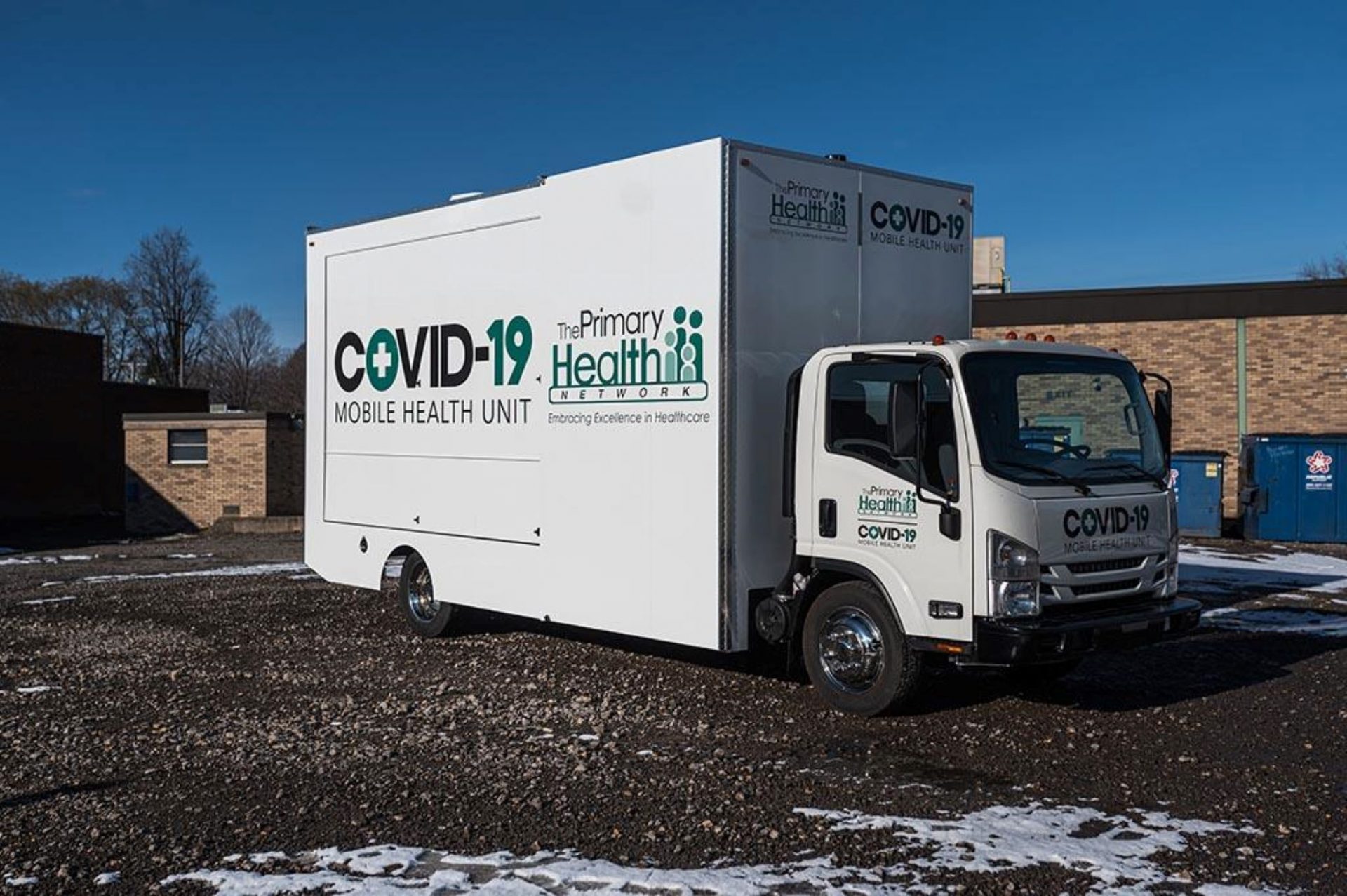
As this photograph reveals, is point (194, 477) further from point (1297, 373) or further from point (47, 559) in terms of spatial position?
point (1297, 373)

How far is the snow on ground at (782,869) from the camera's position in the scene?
5301mm

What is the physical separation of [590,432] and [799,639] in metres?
2.23

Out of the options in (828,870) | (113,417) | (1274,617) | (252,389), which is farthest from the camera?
(252,389)

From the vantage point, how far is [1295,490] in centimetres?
2223

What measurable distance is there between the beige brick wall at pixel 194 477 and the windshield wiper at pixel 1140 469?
82.2 feet

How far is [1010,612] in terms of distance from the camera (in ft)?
24.6

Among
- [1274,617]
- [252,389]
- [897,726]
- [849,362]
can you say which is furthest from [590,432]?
[252,389]

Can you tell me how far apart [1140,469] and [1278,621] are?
18.7ft

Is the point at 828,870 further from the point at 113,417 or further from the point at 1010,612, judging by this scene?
the point at 113,417

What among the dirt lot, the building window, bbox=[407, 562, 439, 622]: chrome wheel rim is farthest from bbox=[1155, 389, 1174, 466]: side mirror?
the building window

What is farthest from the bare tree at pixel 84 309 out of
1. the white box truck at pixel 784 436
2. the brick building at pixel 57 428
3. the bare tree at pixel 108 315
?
the white box truck at pixel 784 436

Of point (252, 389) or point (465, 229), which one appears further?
point (252, 389)

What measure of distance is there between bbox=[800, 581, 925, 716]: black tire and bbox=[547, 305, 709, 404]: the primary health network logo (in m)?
1.65

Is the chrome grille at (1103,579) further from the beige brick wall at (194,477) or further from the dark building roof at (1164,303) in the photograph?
the beige brick wall at (194,477)
